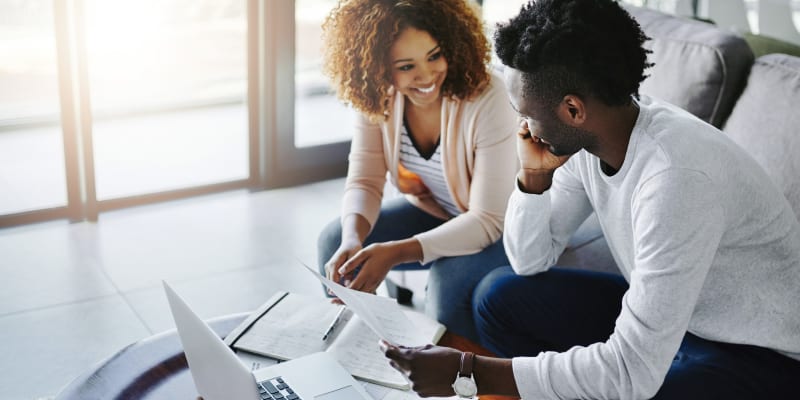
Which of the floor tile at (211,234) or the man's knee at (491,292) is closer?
the man's knee at (491,292)

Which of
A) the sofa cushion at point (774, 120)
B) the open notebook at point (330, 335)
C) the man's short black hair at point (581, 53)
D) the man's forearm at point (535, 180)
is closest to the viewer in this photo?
the man's short black hair at point (581, 53)

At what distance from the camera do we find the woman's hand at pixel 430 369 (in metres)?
1.36

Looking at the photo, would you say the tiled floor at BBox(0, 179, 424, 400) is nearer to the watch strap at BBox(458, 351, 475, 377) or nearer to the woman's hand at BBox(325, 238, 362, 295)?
the woman's hand at BBox(325, 238, 362, 295)

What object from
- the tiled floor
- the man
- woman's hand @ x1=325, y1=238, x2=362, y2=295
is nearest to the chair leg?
the tiled floor

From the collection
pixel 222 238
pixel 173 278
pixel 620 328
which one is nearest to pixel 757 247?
pixel 620 328

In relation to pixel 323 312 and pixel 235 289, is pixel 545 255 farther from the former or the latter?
pixel 235 289

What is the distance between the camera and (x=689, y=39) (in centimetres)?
203

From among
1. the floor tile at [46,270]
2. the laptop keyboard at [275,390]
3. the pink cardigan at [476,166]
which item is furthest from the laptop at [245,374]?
the floor tile at [46,270]

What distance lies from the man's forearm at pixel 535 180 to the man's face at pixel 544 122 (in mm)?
223

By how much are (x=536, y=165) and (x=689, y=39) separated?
0.66m

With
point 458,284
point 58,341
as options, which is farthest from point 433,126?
point 58,341

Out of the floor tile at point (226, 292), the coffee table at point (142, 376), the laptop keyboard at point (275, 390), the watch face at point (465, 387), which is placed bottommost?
the floor tile at point (226, 292)

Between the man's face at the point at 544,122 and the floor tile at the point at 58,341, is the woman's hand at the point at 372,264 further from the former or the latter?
the floor tile at the point at 58,341

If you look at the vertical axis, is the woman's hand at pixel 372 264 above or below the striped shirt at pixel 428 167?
below
